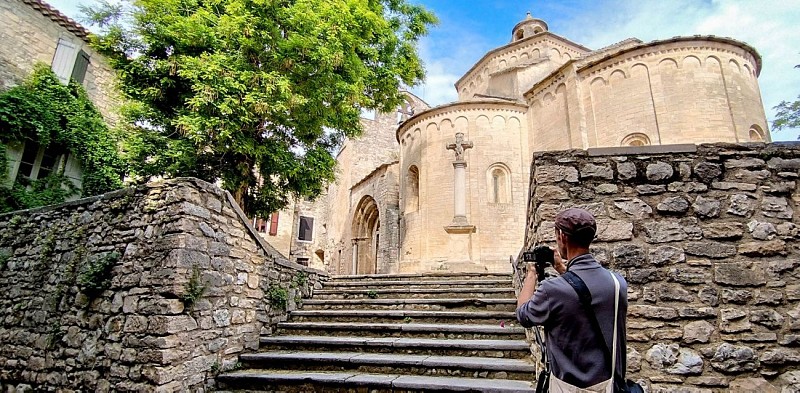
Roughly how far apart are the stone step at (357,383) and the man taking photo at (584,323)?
1860 millimetres

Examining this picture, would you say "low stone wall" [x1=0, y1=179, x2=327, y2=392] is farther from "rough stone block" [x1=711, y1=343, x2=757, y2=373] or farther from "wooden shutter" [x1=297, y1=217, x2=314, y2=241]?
"wooden shutter" [x1=297, y1=217, x2=314, y2=241]

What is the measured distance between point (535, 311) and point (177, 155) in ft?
24.1

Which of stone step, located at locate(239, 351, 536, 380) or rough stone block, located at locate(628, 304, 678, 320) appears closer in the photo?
rough stone block, located at locate(628, 304, 678, 320)

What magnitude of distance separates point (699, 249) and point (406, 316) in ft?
11.8

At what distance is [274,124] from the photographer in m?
7.89

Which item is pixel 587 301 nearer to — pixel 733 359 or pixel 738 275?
pixel 733 359

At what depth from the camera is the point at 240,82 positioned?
678 centimetres

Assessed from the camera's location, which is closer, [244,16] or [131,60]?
[244,16]

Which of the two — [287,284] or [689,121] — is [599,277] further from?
[689,121]

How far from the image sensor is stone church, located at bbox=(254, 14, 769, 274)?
11.0 m

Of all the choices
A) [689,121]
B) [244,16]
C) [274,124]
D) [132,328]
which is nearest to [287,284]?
[132,328]

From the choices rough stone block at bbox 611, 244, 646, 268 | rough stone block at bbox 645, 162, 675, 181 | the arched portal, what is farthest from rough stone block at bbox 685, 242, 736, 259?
the arched portal

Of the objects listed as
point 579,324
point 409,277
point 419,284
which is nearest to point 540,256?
point 579,324

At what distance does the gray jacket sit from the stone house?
10.5m
